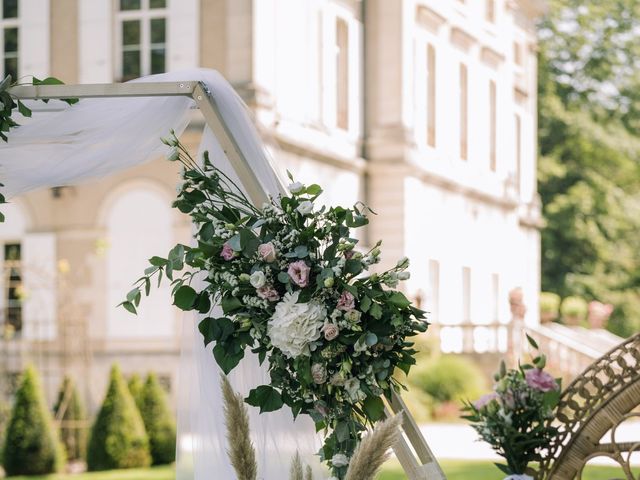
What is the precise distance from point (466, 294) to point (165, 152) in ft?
63.2

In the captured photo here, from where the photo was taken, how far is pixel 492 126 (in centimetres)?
2633

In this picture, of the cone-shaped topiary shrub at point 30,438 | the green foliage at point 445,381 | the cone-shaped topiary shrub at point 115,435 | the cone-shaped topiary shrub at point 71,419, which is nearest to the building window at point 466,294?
the green foliage at point 445,381

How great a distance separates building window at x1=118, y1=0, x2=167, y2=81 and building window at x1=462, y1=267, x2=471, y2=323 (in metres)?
9.76

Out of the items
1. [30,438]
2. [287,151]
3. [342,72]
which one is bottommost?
[30,438]

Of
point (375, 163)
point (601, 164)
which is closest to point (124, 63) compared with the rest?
point (375, 163)

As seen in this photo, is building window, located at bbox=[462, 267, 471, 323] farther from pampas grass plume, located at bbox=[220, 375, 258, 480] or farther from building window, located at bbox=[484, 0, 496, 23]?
pampas grass plume, located at bbox=[220, 375, 258, 480]

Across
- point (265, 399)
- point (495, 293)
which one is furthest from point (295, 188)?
point (495, 293)

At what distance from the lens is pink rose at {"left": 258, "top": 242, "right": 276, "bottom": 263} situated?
4.73 m

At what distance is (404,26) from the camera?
20188 millimetres

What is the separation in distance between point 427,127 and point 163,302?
786cm

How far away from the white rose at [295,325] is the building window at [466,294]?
1946cm

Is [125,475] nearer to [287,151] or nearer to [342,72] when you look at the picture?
[287,151]

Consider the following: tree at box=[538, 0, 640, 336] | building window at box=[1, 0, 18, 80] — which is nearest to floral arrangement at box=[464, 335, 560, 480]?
building window at box=[1, 0, 18, 80]

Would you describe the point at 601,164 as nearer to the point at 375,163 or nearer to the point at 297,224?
the point at 375,163
